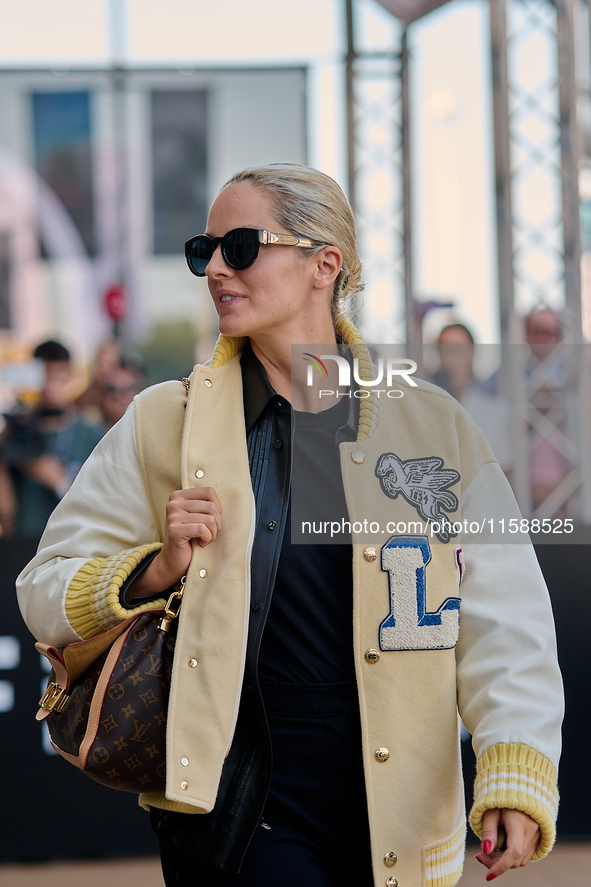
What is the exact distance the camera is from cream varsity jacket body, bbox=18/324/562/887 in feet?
4.87

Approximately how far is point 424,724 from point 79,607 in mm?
616

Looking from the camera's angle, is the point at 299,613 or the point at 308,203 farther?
the point at 308,203

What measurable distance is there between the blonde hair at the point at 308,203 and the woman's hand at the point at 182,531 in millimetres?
530

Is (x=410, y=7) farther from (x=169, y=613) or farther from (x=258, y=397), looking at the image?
(x=169, y=613)

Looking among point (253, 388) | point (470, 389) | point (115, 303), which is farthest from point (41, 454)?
point (115, 303)

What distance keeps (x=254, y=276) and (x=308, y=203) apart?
19 centimetres

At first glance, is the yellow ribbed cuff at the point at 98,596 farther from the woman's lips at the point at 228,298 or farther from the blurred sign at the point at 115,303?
the blurred sign at the point at 115,303

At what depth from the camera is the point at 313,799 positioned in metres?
1.56

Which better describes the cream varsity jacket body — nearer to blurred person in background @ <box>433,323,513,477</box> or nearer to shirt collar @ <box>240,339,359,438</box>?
shirt collar @ <box>240,339,359,438</box>

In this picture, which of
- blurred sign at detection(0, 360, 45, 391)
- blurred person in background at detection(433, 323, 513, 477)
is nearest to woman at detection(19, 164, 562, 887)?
blurred person in background at detection(433, 323, 513, 477)

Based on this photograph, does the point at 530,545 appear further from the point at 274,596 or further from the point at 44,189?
the point at 44,189

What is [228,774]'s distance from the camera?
60.1 inches

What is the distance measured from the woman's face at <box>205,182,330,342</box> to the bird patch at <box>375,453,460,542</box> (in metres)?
0.34

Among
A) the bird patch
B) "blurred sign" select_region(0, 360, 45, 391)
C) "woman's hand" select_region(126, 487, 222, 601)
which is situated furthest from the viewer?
"blurred sign" select_region(0, 360, 45, 391)
